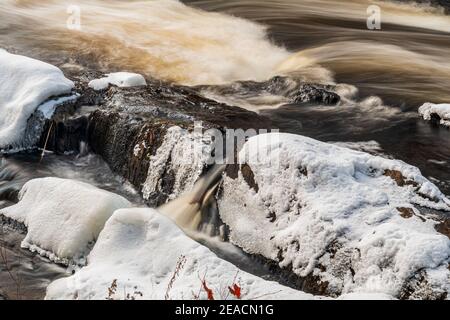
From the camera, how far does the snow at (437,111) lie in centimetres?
886

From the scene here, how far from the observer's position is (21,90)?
27.1 ft

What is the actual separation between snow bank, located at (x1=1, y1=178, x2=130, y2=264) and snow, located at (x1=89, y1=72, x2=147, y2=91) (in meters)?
2.79

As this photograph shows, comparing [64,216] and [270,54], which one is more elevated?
[270,54]

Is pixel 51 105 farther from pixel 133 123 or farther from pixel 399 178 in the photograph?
pixel 399 178

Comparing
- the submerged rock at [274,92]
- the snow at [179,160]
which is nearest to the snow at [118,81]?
the submerged rock at [274,92]

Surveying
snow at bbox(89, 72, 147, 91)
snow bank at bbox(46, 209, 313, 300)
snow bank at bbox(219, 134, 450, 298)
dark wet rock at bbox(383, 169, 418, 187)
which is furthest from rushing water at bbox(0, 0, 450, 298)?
dark wet rock at bbox(383, 169, 418, 187)

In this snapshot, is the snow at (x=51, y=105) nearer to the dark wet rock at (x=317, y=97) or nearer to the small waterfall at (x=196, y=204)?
the small waterfall at (x=196, y=204)

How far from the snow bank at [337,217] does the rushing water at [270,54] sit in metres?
0.89

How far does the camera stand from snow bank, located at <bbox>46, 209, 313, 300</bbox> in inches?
180

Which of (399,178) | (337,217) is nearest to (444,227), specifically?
(399,178)

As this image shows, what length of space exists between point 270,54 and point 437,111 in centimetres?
429
